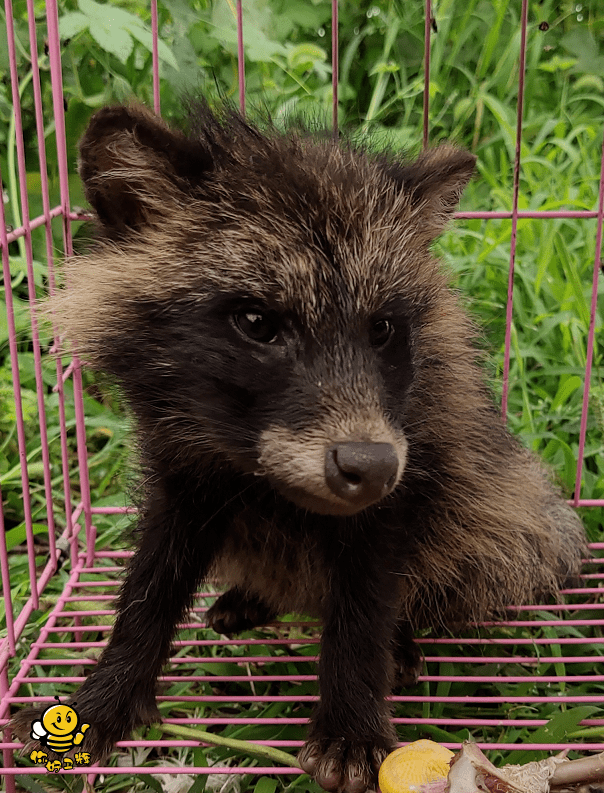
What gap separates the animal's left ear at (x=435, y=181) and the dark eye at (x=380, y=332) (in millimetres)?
338

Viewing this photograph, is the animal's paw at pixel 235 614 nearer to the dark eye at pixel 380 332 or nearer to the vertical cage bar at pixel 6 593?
the vertical cage bar at pixel 6 593

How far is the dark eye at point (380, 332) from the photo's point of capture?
1.88m

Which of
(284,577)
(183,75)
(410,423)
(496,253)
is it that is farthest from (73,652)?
(496,253)

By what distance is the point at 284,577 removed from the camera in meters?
2.28

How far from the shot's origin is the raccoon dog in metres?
1.77

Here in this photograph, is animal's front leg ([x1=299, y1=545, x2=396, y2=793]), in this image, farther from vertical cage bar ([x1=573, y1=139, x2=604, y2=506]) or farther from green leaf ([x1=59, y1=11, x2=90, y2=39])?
green leaf ([x1=59, y1=11, x2=90, y2=39])

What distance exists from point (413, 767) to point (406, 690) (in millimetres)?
709

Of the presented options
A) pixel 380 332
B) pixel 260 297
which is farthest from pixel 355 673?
pixel 260 297

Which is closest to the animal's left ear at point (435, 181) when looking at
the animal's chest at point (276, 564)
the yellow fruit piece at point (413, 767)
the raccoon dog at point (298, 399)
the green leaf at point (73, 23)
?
the raccoon dog at point (298, 399)

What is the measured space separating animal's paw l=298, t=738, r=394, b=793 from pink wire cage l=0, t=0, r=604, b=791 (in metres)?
0.11

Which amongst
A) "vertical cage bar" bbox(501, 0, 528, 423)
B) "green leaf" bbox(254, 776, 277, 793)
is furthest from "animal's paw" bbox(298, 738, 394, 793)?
"vertical cage bar" bbox(501, 0, 528, 423)

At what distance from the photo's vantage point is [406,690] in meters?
2.54

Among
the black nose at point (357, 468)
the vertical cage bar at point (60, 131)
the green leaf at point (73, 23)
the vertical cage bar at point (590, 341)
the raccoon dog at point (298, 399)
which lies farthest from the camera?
the green leaf at point (73, 23)

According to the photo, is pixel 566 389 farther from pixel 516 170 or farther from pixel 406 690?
pixel 406 690
